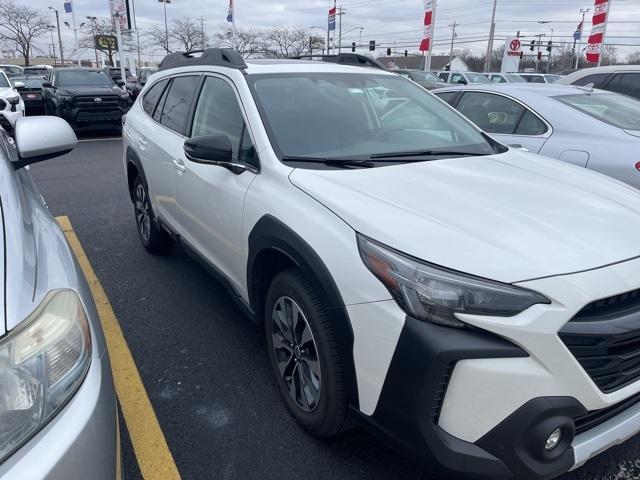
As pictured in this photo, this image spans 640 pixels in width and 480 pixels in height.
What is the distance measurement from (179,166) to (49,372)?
2339 millimetres

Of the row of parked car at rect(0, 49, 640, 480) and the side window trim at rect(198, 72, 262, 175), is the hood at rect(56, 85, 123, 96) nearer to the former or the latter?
the side window trim at rect(198, 72, 262, 175)

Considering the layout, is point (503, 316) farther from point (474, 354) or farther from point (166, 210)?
point (166, 210)

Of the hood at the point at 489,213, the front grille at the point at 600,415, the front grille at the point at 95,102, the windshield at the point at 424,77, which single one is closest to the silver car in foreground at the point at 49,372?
the hood at the point at 489,213

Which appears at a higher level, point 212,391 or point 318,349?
point 318,349

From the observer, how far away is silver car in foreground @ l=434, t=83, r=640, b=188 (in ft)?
14.1

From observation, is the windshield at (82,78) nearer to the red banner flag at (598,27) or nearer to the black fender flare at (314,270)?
the black fender flare at (314,270)

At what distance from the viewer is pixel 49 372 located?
137cm

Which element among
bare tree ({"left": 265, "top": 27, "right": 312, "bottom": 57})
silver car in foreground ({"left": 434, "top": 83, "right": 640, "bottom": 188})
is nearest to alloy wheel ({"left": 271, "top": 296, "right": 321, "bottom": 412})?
silver car in foreground ({"left": 434, "top": 83, "right": 640, "bottom": 188})

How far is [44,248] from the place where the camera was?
1.77m

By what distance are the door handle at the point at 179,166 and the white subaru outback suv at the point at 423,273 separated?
0.26 meters

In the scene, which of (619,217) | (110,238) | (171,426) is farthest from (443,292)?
(110,238)

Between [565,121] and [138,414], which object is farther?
[565,121]

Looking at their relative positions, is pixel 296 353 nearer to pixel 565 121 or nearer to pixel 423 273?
pixel 423 273

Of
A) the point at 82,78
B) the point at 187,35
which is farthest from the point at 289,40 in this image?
the point at 82,78
